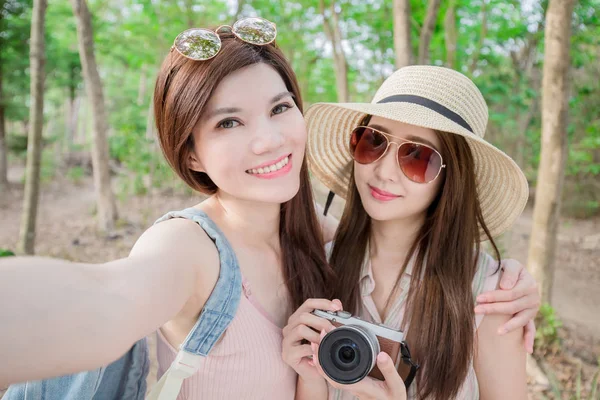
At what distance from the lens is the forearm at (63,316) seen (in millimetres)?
676

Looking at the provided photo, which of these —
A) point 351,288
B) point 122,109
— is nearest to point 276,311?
point 351,288

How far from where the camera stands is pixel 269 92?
1.50 metres

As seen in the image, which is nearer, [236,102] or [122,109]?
[236,102]

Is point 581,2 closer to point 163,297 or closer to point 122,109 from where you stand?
point 163,297

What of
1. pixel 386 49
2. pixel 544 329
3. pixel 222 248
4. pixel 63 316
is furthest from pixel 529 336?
pixel 386 49

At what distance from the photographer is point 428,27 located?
4.25 m

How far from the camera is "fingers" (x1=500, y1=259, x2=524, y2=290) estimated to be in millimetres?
1591

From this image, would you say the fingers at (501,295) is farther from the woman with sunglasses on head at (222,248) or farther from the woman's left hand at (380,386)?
the woman's left hand at (380,386)

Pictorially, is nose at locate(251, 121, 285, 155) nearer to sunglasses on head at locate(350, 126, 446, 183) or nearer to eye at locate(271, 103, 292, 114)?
eye at locate(271, 103, 292, 114)

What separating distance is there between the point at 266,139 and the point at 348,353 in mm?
697

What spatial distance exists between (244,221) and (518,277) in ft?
3.29

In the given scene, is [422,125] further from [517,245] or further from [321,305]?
[517,245]

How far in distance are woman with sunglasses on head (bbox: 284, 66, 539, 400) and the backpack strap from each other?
24 cm

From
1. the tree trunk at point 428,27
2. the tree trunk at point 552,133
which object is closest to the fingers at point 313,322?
the tree trunk at point 552,133
